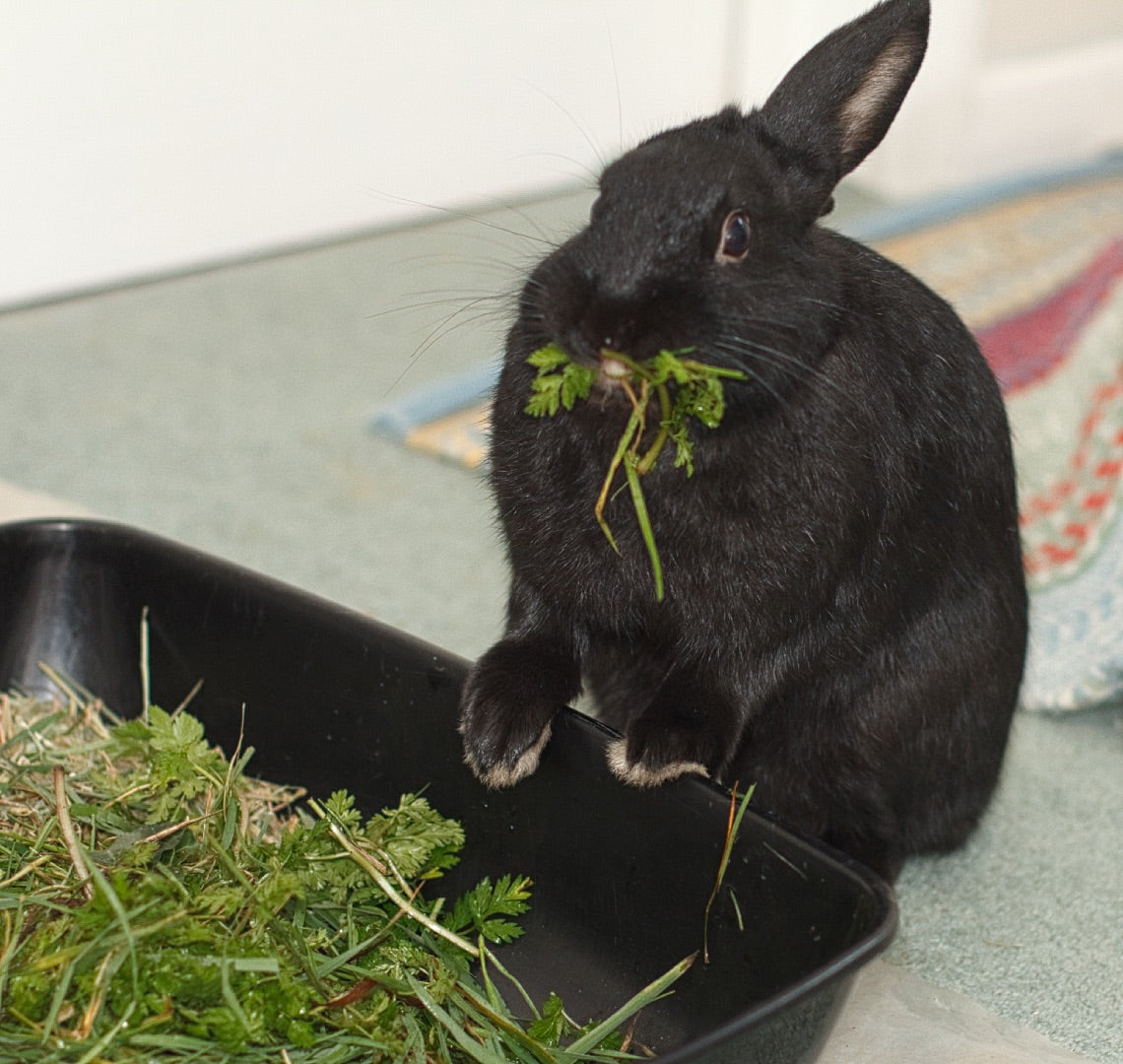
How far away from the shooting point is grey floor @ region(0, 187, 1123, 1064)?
1.20m

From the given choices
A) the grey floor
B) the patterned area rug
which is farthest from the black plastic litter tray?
the patterned area rug

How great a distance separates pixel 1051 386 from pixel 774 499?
4.93ft

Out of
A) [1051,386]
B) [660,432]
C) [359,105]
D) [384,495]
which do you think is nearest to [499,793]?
[660,432]

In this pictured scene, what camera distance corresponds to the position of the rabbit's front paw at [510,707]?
A: 1.08 metres

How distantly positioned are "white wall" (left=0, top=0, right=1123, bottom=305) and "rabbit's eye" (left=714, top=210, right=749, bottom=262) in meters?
1.56

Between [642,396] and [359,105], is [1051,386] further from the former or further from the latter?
[642,396]

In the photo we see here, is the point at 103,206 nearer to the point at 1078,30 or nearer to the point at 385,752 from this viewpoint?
the point at 385,752

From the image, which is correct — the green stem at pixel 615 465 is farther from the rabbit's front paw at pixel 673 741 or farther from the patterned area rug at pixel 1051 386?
the patterned area rug at pixel 1051 386

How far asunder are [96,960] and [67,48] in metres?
2.04

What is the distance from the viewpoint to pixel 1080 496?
1896mm

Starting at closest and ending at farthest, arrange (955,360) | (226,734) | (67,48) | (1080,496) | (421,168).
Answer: (955,360), (226,734), (1080,496), (67,48), (421,168)

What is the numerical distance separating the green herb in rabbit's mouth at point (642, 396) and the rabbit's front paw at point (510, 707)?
0.14 meters

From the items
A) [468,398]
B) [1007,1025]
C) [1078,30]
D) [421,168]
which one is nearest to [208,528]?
[468,398]

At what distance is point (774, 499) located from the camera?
100 centimetres
